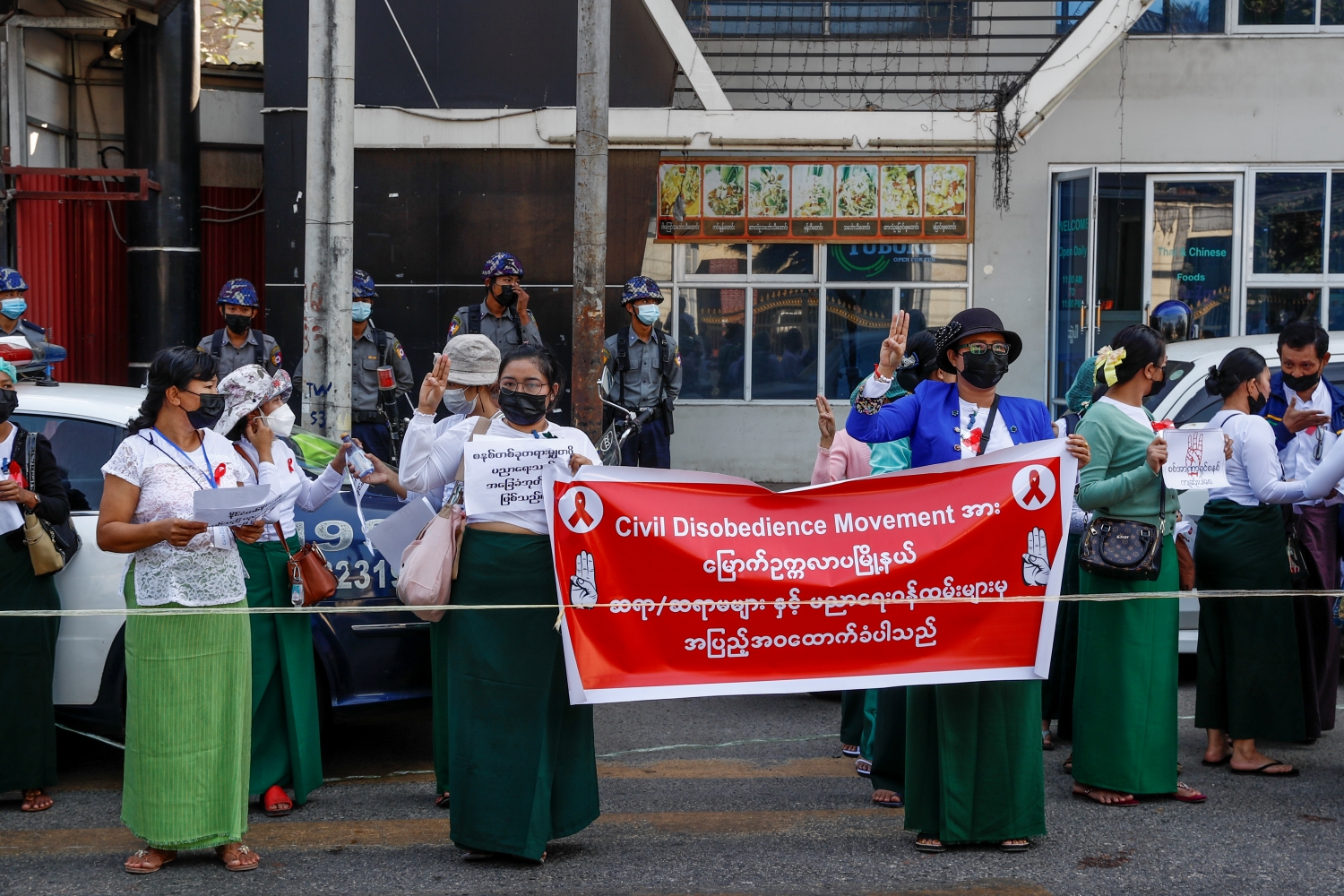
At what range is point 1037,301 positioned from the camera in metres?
14.3

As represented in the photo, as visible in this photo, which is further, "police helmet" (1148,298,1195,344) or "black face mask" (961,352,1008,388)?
"police helmet" (1148,298,1195,344)

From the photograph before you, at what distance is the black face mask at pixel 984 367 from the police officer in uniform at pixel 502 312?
5500 millimetres

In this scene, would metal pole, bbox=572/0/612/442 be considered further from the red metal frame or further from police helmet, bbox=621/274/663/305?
the red metal frame

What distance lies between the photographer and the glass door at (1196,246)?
13.8 m

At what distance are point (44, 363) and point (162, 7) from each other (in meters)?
7.68

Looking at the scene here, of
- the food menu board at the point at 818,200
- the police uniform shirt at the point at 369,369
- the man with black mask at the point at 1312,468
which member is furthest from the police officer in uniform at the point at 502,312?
the man with black mask at the point at 1312,468

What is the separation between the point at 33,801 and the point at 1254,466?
5.06 meters

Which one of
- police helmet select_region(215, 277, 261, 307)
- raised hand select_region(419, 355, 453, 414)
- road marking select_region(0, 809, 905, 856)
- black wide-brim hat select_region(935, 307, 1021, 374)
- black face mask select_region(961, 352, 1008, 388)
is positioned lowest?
road marking select_region(0, 809, 905, 856)

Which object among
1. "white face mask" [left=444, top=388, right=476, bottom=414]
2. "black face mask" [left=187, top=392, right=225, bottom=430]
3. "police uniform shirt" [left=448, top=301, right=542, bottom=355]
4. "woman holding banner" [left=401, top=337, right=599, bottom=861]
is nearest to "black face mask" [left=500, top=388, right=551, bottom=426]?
"woman holding banner" [left=401, top=337, right=599, bottom=861]

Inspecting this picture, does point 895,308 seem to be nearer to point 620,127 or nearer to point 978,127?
point 978,127

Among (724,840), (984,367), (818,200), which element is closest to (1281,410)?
(984,367)

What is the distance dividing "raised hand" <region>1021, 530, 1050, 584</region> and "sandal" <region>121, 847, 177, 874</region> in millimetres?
3121

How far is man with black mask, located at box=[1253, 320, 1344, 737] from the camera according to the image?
5.93 meters

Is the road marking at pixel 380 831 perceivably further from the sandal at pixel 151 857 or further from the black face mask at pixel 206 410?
the black face mask at pixel 206 410
